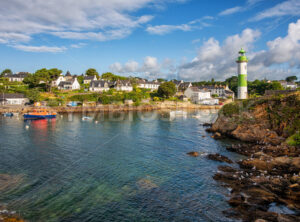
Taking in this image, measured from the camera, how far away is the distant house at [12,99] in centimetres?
8671

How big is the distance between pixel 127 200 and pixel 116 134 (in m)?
27.9

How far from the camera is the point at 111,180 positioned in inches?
857

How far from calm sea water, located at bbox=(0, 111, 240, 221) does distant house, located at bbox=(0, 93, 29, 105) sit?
58.3 meters

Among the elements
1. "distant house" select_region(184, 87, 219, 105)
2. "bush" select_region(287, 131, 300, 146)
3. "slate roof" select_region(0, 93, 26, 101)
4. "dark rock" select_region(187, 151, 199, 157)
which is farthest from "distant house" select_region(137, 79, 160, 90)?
"bush" select_region(287, 131, 300, 146)

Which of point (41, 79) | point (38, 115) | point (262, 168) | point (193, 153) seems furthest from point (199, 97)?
point (262, 168)

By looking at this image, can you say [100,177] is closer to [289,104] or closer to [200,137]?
[200,137]

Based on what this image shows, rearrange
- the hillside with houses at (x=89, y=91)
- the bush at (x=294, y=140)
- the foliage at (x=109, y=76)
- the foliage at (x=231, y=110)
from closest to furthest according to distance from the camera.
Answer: the bush at (x=294, y=140) → the foliage at (x=231, y=110) → the hillside with houses at (x=89, y=91) → the foliage at (x=109, y=76)

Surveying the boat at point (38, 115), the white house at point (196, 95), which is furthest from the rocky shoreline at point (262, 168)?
the white house at point (196, 95)

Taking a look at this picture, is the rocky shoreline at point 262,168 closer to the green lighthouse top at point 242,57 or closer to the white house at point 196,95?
the green lighthouse top at point 242,57

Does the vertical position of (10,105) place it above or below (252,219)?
above

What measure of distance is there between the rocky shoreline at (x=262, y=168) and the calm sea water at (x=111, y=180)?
1464 millimetres

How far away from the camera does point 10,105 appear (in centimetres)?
8575

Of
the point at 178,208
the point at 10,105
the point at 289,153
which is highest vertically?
the point at 10,105

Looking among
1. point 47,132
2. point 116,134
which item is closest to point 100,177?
point 116,134
